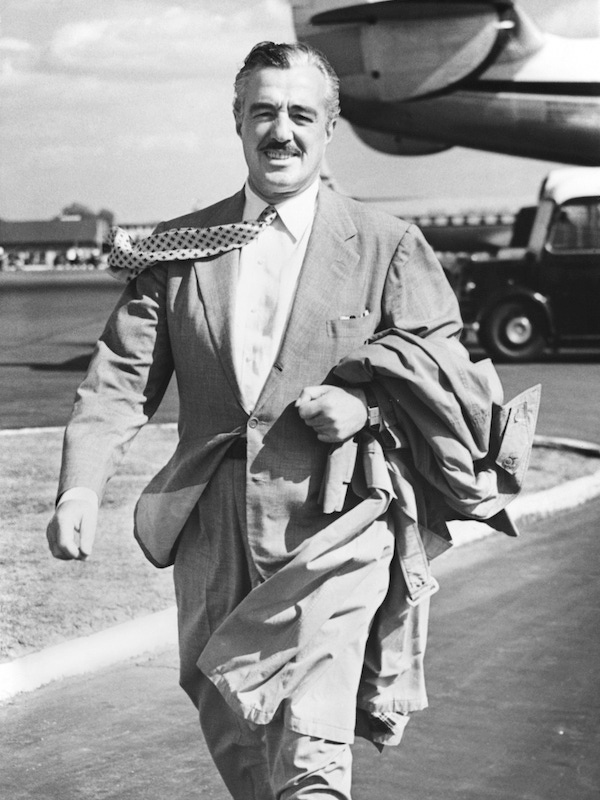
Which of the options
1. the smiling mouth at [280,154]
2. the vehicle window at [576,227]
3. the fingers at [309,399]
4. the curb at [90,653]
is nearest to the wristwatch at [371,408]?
the fingers at [309,399]

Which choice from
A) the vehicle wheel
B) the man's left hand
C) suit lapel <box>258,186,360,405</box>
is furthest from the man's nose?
the vehicle wheel

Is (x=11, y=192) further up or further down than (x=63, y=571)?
further up

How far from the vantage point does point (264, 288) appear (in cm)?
321

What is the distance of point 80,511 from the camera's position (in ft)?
10.1

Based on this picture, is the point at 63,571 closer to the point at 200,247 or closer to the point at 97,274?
the point at 200,247

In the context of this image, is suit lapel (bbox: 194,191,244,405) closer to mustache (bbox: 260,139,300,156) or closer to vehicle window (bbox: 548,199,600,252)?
mustache (bbox: 260,139,300,156)

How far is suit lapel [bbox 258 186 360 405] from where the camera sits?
3119mm

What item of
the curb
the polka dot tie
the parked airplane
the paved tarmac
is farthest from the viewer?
the parked airplane

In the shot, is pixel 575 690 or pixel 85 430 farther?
pixel 575 690

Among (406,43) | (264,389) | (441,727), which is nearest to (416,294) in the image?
(264,389)

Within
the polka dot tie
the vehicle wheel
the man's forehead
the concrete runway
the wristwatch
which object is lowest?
the vehicle wheel

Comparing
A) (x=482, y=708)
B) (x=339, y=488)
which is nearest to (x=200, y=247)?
(x=339, y=488)

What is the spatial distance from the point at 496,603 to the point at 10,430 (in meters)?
5.32

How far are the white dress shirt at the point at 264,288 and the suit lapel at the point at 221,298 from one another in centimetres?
1
